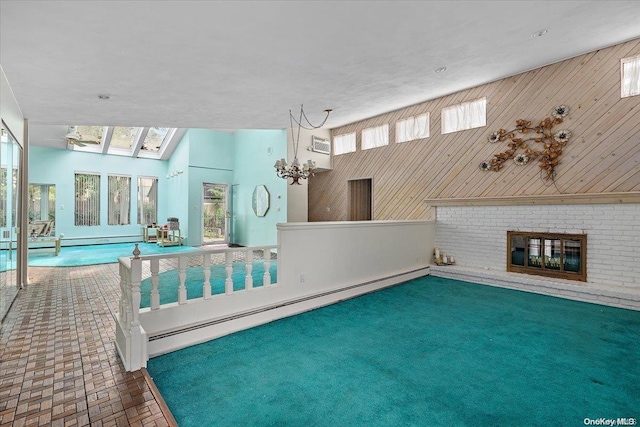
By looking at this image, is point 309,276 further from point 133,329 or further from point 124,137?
point 124,137

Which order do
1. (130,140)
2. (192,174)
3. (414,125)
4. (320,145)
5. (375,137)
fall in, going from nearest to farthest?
(414,125), (375,137), (320,145), (192,174), (130,140)

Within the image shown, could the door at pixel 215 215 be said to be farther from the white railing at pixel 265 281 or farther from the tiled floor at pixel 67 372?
the tiled floor at pixel 67 372

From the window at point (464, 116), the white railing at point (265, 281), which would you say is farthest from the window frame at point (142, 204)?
the window at point (464, 116)

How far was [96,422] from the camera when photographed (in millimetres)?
1795

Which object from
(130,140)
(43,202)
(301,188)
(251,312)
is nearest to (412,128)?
(301,188)

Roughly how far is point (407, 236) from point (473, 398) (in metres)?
3.81

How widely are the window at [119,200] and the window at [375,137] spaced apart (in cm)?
903

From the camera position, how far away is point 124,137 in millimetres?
10750

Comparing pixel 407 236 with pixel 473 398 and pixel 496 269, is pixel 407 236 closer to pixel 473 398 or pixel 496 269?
pixel 496 269

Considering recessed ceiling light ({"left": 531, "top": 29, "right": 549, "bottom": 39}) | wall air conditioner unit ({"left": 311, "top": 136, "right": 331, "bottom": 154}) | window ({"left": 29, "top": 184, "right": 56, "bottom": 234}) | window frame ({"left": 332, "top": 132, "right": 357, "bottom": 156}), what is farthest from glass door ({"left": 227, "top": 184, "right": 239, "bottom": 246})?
recessed ceiling light ({"left": 531, "top": 29, "right": 549, "bottom": 39})

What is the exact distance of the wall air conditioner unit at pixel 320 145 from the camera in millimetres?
8469

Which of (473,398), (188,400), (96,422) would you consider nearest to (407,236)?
(473,398)

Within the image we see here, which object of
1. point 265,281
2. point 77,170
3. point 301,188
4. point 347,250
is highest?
point 77,170

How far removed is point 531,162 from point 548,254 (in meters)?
1.57
